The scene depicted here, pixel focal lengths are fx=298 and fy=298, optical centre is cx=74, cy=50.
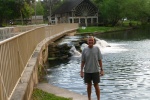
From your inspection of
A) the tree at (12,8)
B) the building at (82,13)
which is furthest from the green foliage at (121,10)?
the tree at (12,8)

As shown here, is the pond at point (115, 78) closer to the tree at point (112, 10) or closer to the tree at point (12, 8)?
the tree at point (12, 8)

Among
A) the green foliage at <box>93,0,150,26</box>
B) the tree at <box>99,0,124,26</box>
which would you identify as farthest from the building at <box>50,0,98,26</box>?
the tree at <box>99,0,124,26</box>

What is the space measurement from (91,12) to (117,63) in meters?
65.7

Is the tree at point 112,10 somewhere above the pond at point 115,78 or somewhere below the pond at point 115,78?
above

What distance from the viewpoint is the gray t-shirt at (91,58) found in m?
8.98

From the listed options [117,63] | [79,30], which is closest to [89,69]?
[117,63]

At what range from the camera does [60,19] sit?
320 feet

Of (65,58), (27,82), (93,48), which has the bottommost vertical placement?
(65,58)

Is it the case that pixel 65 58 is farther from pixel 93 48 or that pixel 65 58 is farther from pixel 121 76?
pixel 93 48

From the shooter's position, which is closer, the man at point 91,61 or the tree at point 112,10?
the man at point 91,61

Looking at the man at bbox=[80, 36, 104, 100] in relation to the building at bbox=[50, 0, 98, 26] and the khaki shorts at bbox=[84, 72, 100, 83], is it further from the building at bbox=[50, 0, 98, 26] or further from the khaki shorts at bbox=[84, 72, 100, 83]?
the building at bbox=[50, 0, 98, 26]

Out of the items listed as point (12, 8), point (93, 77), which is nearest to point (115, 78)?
point (93, 77)

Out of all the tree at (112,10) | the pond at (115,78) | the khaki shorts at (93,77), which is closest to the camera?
the khaki shorts at (93,77)

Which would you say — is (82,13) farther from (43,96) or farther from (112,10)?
(43,96)
